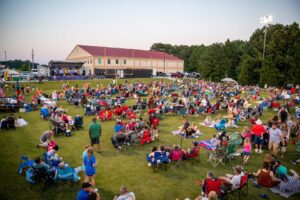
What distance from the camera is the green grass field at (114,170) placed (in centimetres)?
688

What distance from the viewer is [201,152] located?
35.1 ft

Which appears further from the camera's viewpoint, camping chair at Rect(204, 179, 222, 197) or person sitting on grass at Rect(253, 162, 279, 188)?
person sitting on grass at Rect(253, 162, 279, 188)

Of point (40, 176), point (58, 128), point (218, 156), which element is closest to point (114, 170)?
point (40, 176)

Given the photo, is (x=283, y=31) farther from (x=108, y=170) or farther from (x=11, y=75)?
(x=11, y=75)

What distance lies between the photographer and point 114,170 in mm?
8445

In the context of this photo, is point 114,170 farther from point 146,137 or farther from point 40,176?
point 146,137

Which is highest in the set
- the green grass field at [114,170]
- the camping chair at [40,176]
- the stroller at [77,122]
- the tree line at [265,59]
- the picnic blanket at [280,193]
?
the tree line at [265,59]

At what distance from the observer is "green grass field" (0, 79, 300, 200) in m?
6.88

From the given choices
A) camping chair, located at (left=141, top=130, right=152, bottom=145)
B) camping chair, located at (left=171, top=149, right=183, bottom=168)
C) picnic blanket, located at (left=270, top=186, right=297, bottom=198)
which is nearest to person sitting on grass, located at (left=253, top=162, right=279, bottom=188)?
picnic blanket, located at (left=270, top=186, right=297, bottom=198)

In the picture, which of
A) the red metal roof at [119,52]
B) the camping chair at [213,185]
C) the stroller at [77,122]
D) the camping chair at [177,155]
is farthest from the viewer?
the red metal roof at [119,52]

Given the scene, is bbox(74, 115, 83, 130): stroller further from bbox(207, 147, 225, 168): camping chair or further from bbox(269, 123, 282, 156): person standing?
bbox(269, 123, 282, 156): person standing

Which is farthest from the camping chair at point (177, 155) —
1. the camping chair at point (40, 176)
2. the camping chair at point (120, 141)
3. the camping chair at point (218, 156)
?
the camping chair at point (40, 176)

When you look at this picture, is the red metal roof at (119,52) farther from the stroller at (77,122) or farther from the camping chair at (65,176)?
the camping chair at (65,176)

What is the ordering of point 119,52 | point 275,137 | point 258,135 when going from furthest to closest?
1. point 119,52
2. point 258,135
3. point 275,137
